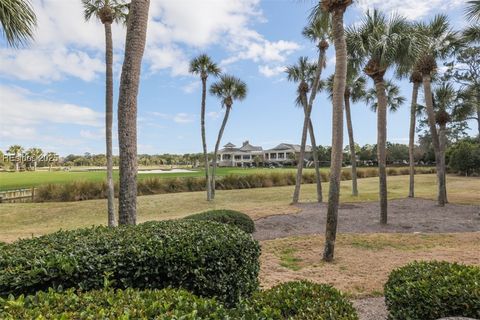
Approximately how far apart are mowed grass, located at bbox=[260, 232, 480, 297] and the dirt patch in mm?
1095

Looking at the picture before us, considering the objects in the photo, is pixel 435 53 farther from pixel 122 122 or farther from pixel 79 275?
pixel 79 275

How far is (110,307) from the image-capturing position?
1983 millimetres

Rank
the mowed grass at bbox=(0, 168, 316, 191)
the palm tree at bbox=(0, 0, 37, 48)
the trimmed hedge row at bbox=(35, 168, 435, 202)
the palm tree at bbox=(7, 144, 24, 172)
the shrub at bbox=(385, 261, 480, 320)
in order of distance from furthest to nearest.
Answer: the palm tree at bbox=(7, 144, 24, 172), the mowed grass at bbox=(0, 168, 316, 191), the trimmed hedge row at bbox=(35, 168, 435, 202), the palm tree at bbox=(0, 0, 37, 48), the shrub at bbox=(385, 261, 480, 320)

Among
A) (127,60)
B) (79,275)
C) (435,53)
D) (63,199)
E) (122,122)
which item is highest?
(435,53)

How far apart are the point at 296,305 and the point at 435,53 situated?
16.2 metres

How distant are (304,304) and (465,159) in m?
40.3

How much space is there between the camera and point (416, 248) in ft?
24.9

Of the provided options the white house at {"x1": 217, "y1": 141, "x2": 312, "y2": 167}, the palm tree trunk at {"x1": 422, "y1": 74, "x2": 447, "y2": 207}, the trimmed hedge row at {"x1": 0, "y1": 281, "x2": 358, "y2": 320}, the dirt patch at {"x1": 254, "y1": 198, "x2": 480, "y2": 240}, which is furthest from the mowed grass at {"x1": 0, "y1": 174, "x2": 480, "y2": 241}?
the white house at {"x1": 217, "y1": 141, "x2": 312, "y2": 167}

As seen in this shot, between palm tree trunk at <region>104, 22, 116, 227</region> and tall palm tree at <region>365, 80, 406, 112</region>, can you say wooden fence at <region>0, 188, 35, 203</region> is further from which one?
tall palm tree at <region>365, 80, 406, 112</region>

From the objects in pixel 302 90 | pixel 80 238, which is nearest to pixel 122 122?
pixel 80 238

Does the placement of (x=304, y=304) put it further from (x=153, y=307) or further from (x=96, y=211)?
(x=96, y=211)

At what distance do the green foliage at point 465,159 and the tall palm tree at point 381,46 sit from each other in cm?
3104

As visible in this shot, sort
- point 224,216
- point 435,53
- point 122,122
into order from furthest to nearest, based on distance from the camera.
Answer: point 435,53 → point 224,216 → point 122,122

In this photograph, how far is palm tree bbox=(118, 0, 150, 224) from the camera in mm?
5566
